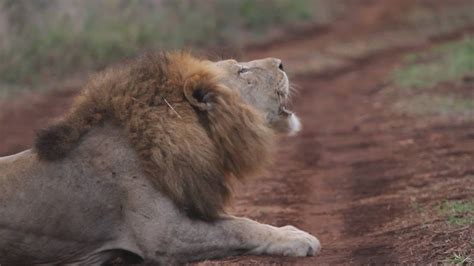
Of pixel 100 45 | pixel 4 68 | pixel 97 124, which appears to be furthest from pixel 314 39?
pixel 97 124

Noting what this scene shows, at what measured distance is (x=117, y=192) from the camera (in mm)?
4797

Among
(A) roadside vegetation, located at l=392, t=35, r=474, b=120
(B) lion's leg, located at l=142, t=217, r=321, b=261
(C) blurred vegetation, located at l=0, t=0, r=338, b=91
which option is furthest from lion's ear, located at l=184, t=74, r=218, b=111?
(C) blurred vegetation, located at l=0, t=0, r=338, b=91

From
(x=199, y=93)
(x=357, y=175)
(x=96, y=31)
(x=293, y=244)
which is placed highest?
(x=199, y=93)

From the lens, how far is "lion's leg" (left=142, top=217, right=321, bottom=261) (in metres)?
4.77

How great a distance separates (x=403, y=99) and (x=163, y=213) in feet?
24.3

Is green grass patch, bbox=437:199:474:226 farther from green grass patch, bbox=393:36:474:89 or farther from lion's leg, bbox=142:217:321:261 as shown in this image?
green grass patch, bbox=393:36:474:89

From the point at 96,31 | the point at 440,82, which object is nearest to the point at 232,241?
the point at 440,82

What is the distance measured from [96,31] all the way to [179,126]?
434 inches

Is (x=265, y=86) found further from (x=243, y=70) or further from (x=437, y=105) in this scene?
(x=437, y=105)

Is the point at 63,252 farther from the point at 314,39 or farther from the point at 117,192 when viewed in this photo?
the point at 314,39

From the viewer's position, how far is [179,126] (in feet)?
16.0

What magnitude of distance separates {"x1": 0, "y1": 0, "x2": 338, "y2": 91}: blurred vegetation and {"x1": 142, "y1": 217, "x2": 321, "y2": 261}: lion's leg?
7.38 m

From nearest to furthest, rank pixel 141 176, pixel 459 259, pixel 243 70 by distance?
1. pixel 459 259
2. pixel 141 176
3. pixel 243 70

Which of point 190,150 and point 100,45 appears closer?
point 190,150
